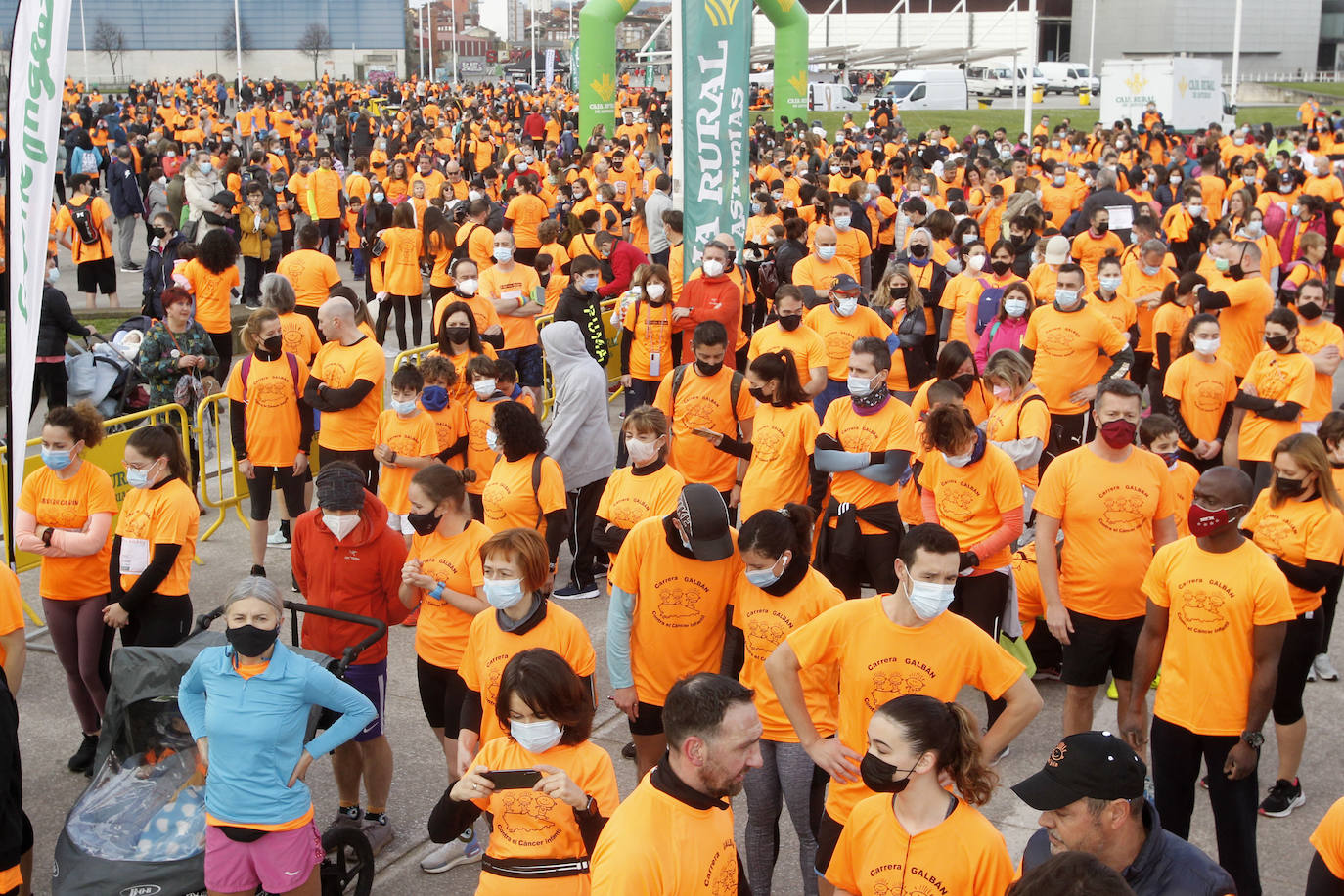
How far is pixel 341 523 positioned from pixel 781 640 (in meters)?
1.99

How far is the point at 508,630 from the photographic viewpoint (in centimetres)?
473

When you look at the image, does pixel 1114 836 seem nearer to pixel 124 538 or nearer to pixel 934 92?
pixel 124 538

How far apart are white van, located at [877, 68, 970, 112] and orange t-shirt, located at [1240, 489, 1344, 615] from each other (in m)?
46.5

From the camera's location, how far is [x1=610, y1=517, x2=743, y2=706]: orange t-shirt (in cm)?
523

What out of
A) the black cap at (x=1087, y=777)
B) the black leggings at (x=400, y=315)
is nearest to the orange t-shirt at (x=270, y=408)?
the black leggings at (x=400, y=315)

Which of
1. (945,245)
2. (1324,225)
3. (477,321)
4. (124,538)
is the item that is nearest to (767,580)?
(124,538)

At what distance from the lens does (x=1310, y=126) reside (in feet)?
88.1

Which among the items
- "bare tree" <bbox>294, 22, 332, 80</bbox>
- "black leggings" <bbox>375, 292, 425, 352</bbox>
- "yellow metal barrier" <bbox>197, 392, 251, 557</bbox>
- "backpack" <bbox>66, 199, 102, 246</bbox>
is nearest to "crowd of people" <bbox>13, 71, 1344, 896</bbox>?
"yellow metal barrier" <bbox>197, 392, 251, 557</bbox>

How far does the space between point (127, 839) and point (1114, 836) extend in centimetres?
345

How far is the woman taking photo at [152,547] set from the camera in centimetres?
603

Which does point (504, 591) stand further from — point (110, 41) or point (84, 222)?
point (110, 41)

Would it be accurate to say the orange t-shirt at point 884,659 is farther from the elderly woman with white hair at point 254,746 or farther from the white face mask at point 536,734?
the elderly woman with white hair at point 254,746

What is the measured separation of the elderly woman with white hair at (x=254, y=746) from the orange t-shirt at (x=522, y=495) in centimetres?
202

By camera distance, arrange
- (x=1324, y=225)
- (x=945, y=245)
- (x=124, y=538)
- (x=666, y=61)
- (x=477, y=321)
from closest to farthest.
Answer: (x=124, y=538), (x=477, y=321), (x=945, y=245), (x=1324, y=225), (x=666, y=61)
